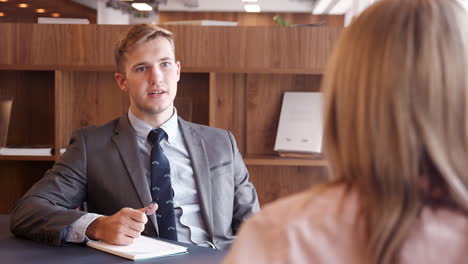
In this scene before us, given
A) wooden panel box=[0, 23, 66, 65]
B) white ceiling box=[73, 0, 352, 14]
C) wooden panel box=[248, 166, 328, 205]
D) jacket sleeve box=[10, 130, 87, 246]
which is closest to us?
jacket sleeve box=[10, 130, 87, 246]

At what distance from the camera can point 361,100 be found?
A: 655mm

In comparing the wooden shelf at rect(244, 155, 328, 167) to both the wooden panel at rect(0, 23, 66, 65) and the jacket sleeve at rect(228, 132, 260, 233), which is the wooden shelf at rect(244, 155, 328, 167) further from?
the wooden panel at rect(0, 23, 66, 65)

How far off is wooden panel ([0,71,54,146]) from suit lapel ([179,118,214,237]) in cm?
156

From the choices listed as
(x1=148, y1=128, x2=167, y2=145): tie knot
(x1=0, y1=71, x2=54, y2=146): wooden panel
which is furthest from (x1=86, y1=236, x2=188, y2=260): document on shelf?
(x1=0, y1=71, x2=54, y2=146): wooden panel

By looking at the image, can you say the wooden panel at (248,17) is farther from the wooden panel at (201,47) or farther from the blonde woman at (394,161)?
the blonde woman at (394,161)

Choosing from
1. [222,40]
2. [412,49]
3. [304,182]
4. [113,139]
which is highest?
[222,40]

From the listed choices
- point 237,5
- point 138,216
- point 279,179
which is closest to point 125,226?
point 138,216

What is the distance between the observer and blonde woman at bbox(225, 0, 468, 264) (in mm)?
634

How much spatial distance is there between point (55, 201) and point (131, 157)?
0.30 m

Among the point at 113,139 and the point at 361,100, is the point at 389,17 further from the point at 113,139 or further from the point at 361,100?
the point at 113,139

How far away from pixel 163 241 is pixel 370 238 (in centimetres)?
100

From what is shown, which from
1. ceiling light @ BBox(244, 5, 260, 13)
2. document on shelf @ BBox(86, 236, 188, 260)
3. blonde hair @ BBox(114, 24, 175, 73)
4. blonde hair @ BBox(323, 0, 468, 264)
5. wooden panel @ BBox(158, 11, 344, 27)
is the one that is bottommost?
document on shelf @ BBox(86, 236, 188, 260)

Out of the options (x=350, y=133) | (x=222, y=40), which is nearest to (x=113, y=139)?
(x=222, y=40)

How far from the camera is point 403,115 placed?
63 cm
